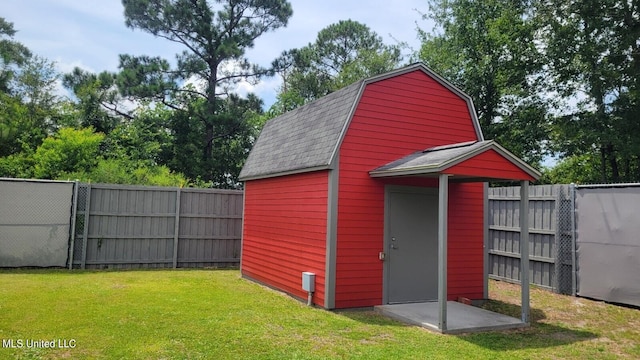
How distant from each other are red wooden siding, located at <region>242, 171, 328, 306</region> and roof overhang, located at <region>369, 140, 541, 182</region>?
1.41 metres

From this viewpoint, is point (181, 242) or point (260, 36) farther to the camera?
point (260, 36)

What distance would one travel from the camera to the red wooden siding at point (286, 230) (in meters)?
6.80

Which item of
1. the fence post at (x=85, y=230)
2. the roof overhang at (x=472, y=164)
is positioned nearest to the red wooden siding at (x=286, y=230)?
the roof overhang at (x=472, y=164)

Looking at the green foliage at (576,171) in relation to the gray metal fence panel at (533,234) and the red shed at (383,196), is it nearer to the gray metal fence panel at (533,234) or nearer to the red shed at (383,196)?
the gray metal fence panel at (533,234)

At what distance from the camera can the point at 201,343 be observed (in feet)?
15.1

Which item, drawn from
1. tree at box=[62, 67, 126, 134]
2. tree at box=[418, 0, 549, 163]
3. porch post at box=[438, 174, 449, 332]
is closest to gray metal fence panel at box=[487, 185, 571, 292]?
porch post at box=[438, 174, 449, 332]

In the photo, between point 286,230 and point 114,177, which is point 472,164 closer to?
point 286,230

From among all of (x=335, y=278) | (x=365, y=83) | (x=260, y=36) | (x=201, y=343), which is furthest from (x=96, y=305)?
(x=260, y=36)

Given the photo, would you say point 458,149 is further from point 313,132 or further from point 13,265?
point 13,265

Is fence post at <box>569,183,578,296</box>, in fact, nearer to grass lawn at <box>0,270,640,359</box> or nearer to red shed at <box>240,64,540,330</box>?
grass lawn at <box>0,270,640,359</box>

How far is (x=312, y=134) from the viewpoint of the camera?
25.3ft

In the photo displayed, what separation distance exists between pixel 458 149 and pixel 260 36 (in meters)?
18.0

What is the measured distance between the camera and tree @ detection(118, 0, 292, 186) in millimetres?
19734

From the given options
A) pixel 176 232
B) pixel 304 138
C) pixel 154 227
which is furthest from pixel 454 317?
pixel 154 227
